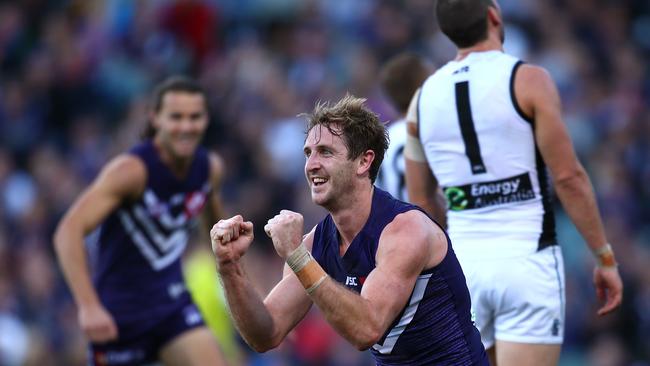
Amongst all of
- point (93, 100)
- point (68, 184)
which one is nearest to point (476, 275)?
point (68, 184)

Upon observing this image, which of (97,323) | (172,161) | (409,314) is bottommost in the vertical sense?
(97,323)

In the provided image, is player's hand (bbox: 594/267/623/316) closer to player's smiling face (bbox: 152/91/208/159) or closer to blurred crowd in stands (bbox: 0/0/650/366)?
player's smiling face (bbox: 152/91/208/159)

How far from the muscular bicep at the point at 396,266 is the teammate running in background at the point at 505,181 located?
122cm

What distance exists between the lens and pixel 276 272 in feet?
42.3

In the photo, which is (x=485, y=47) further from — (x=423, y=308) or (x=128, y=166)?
(x=128, y=166)

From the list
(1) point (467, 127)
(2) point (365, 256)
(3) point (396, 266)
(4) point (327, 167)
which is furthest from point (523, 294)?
(4) point (327, 167)

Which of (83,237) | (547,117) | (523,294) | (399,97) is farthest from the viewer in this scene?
(83,237)

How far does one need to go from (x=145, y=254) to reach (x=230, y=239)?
3.33 meters

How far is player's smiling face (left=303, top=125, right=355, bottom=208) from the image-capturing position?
18.2 ft

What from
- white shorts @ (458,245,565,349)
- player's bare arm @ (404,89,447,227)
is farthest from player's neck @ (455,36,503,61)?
white shorts @ (458,245,565,349)

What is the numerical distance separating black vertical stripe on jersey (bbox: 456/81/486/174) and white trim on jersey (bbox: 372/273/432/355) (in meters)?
1.28

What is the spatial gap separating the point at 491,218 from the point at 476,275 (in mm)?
319

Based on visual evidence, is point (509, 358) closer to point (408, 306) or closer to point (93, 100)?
point (408, 306)

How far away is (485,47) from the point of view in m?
6.77
